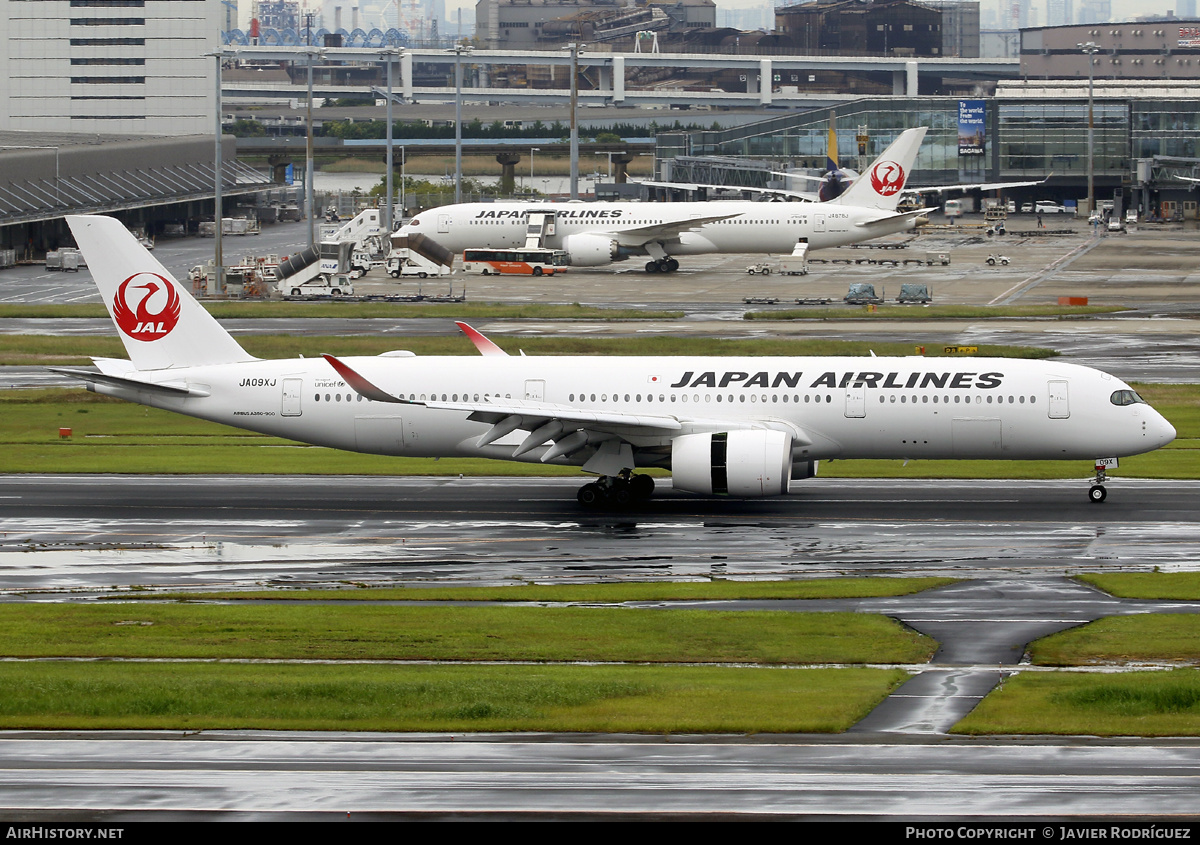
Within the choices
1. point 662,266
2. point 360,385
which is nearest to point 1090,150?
point 662,266

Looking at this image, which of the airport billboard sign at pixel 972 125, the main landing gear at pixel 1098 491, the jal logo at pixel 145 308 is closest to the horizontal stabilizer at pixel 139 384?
the jal logo at pixel 145 308

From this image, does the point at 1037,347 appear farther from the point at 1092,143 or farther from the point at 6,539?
the point at 1092,143

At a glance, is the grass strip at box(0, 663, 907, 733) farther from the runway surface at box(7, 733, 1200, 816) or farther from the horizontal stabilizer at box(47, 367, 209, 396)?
the horizontal stabilizer at box(47, 367, 209, 396)

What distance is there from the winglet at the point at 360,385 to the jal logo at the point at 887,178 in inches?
3397

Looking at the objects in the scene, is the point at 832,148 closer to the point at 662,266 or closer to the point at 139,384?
the point at 662,266

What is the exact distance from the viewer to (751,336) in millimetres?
80000

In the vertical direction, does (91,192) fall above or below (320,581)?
above

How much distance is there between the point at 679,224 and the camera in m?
117

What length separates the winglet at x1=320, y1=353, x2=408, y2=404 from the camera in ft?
132

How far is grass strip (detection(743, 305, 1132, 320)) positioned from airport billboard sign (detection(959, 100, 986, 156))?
8351 centimetres

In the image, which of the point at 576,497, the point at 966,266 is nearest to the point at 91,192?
the point at 966,266

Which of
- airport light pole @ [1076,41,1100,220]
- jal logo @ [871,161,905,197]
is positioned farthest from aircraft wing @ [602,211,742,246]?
airport light pole @ [1076,41,1100,220]

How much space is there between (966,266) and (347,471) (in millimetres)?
83833

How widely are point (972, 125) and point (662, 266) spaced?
68805mm
